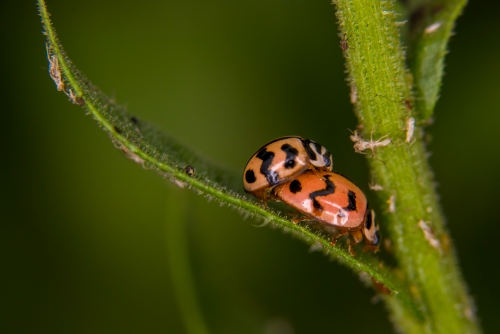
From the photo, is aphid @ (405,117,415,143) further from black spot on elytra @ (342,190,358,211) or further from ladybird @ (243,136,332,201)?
ladybird @ (243,136,332,201)

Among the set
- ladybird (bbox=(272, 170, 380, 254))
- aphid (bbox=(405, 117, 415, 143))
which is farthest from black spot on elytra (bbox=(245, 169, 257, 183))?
aphid (bbox=(405, 117, 415, 143))

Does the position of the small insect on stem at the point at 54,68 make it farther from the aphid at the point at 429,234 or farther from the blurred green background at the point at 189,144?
the blurred green background at the point at 189,144

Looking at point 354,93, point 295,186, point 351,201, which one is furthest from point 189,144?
point 354,93

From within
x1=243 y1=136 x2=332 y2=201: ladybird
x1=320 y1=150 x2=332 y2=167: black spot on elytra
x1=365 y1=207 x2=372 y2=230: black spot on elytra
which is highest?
x1=243 y1=136 x2=332 y2=201: ladybird

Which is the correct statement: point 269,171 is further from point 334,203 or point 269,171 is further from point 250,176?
point 334,203

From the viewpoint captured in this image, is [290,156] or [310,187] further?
[290,156]

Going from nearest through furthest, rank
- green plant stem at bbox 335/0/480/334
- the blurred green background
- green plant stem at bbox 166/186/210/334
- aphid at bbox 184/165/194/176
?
aphid at bbox 184/165/194/176, green plant stem at bbox 335/0/480/334, green plant stem at bbox 166/186/210/334, the blurred green background

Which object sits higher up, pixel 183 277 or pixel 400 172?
pixel 400 172
